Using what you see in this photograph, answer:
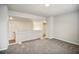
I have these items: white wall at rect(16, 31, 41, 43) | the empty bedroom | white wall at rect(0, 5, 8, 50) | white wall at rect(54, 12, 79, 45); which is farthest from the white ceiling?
white wall at rect(16, 31, 41, 43)

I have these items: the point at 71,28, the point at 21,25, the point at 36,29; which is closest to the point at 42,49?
the point at 71,28

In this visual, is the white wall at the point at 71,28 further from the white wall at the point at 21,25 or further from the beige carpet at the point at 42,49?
the white wall at the point at 21,25

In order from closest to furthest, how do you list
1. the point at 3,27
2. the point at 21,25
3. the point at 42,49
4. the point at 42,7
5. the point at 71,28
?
the point at 3,27 → the point at 42,49 → the point at 42,7 → the point at 71,28 → the point at 21,25

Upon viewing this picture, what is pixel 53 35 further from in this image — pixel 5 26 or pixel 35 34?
pixel 5 26

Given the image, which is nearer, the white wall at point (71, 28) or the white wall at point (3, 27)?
the white wall at point (3, 27)

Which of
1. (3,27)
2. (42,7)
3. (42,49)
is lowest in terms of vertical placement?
(42,49)

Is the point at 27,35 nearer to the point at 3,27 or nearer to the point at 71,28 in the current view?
the point at 3,27

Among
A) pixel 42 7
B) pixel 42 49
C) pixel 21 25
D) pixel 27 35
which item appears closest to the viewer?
pixel 42 49

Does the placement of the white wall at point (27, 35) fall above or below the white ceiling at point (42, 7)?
below

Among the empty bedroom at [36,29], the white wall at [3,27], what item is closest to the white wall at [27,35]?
the empty bedroom at [36,29]

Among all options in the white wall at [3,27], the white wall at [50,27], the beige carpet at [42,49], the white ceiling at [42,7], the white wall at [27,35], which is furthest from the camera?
the white wall at [50,27]

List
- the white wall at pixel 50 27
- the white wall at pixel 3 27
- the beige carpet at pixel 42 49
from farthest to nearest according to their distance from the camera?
1. the white wall at pixel 50 27
2. the white wall at pixel 3 27
3. the beige carpet at pixel 42 49

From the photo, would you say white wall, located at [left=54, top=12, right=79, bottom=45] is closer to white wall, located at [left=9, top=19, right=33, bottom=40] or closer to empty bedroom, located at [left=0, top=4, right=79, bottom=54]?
empty bedroom, located at [left=0, top=4, right=79, bottom=54]

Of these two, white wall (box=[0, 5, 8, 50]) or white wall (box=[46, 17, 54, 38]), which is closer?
white wall (box=[0, 5, 8, 50])
